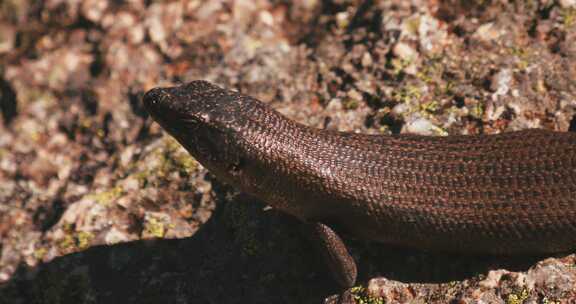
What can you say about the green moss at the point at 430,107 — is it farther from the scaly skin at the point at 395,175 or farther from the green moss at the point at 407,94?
the scaly skin at the point at 395,175

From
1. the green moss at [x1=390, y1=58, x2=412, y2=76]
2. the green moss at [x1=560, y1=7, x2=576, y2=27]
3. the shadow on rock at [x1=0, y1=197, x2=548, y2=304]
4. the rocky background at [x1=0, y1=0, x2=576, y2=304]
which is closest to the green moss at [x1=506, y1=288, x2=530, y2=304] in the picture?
the rocky background at [x1=0, y1=0, x2=576, y2=304]

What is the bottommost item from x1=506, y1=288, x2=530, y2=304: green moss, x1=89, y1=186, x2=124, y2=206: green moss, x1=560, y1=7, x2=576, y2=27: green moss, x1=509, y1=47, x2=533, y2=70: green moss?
x1=89, y1=186, x2=124, y2=206: green moss

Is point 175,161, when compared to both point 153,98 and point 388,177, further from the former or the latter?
point 388,177

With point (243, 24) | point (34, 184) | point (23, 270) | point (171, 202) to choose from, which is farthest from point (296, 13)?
point (23, 270)

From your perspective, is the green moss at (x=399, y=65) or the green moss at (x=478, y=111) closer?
the green moss at (x=478, y=111)

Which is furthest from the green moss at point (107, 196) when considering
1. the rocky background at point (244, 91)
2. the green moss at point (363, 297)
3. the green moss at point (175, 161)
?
the green moss at point (363, 297)

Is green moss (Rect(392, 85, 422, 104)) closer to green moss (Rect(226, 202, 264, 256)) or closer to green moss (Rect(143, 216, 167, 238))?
green moss (Rect(226, 202, 264, 256))

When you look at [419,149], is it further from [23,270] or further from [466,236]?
[23,270]
